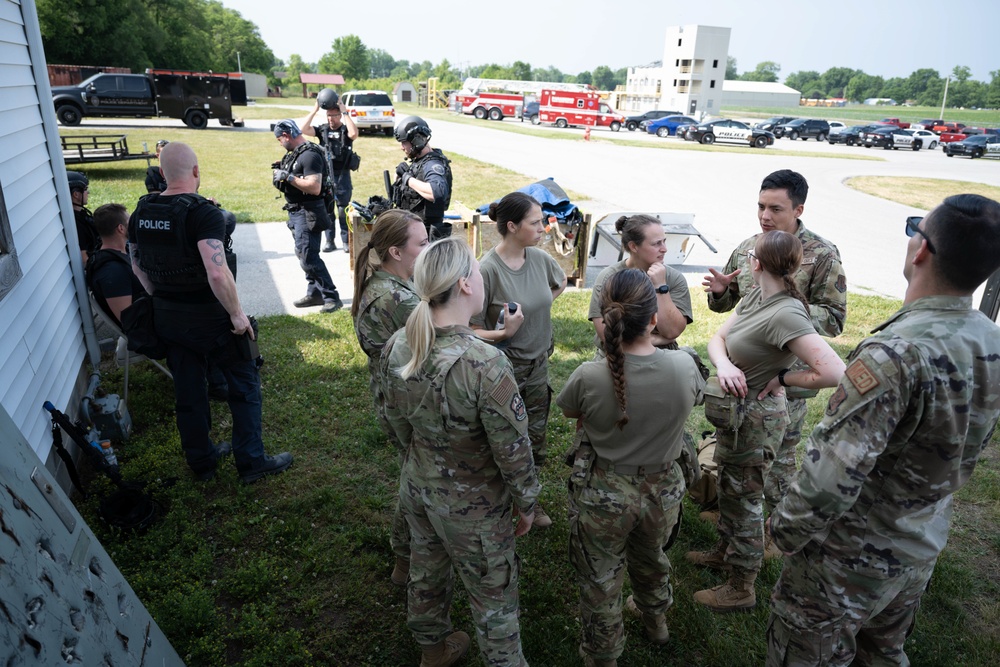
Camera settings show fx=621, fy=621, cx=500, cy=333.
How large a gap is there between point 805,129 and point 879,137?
4410mm

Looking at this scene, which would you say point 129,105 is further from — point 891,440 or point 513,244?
point 891,440

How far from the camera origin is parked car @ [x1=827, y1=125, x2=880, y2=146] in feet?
125

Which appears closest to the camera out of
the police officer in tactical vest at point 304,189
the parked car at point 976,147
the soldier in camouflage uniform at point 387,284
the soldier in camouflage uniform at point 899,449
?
the soldier in camouflage uniform at point 899,449

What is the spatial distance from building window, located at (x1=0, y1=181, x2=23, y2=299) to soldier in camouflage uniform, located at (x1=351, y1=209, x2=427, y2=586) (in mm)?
2257

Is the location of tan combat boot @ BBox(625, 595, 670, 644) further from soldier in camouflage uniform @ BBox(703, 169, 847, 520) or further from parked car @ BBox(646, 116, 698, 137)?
parked car @ BBox(646, 116, 698, 137)

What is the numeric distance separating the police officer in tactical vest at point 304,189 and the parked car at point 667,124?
117 ft

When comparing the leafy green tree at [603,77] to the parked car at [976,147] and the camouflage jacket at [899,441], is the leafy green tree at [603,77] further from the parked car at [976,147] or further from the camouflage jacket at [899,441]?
the camouflage jacket at [899,441]

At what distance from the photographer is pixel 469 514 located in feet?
8.29

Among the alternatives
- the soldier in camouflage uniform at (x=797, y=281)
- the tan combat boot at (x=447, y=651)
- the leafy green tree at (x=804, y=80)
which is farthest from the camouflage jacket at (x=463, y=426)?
the leafy green tree at (x=804, y=80)

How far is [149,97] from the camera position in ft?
89.8

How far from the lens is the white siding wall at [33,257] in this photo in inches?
154

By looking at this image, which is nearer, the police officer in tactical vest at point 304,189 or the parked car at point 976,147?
the police officer in tactical vest at point 304,189

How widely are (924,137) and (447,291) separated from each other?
145ft

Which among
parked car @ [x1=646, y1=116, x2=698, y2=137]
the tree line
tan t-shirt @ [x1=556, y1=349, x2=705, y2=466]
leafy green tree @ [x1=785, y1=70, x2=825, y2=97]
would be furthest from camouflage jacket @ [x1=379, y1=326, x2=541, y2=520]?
leafy green tree @ [x1=785, y1=70, x2=825, y2=97]
